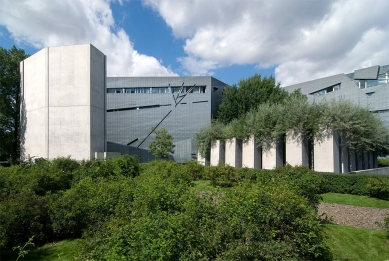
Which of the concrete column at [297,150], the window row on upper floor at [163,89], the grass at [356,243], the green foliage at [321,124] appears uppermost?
the window row on upper floor at [163,89]

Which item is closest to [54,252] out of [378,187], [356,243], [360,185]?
[356,243]

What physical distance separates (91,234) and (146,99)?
34.7 m

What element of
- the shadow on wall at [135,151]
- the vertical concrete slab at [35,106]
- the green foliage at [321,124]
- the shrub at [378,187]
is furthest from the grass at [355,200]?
the shadow on wall at [135,151]

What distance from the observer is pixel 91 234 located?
5070 mm

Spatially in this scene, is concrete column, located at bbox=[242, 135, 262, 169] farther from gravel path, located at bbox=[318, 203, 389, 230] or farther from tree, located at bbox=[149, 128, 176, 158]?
tree, located at bbox=[149, 128, 176, 158]

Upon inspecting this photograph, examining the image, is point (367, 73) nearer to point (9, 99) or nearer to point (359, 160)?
point (359, 160)

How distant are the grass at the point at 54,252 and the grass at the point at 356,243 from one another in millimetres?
5290

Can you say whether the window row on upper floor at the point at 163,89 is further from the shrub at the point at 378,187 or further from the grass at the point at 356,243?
the grass at the point at 356,243

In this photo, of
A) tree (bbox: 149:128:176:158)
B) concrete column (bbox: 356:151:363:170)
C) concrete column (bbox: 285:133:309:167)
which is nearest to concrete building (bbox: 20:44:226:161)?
tree (bbox: 149:128:176:158)

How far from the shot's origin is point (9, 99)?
27.9m

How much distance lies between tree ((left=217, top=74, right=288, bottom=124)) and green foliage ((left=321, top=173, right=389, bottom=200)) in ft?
60.1

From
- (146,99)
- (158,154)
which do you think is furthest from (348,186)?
(146,99)

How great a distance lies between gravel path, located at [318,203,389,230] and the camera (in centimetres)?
784

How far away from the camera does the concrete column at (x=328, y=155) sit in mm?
15812
